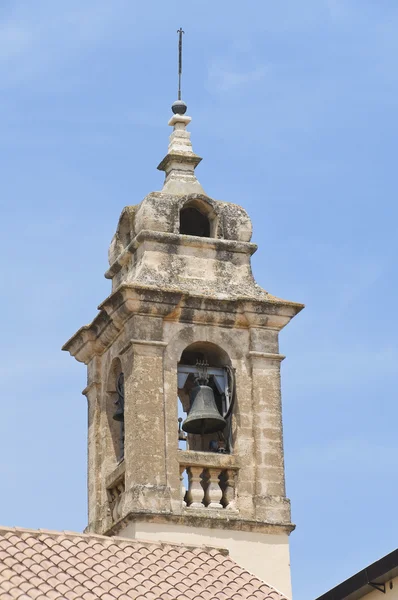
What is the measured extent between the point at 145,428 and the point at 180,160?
423cm

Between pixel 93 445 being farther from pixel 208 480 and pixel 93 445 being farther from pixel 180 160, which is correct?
pixel 180 160

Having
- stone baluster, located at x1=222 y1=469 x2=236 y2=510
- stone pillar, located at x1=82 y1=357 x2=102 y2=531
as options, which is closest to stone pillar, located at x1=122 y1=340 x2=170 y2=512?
stone baluster, located at x1=222 y1=469 x2=236 y2=510

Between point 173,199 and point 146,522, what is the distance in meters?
4.46

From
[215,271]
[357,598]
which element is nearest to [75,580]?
[357,598]

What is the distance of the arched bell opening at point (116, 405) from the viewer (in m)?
22.0

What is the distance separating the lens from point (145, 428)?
2083 centimetres

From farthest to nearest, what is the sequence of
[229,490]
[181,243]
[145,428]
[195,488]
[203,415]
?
[181,243], [203,415], [229,490], [195,488], [145,428]

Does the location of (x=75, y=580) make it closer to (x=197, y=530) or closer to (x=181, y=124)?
(x=197, y=530)

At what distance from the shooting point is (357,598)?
58.2ft

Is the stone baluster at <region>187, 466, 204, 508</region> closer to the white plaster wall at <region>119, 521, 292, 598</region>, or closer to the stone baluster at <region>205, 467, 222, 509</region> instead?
the stone baluster at <region>205, 467, 222, 509</region>

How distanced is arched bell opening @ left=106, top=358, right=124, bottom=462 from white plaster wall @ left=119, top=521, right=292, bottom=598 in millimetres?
1696

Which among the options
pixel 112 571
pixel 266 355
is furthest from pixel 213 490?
pixel 112 571

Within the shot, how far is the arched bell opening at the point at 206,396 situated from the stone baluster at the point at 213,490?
0.45m

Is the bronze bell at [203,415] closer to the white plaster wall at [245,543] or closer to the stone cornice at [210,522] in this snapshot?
the stone cornice at [210,522]
